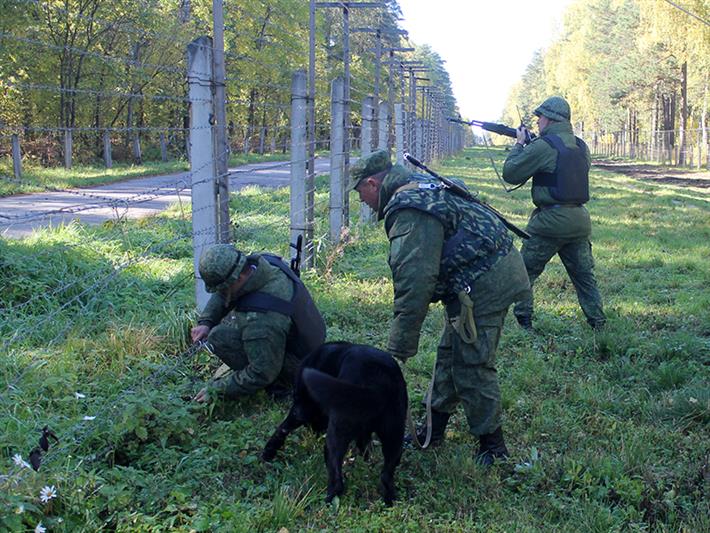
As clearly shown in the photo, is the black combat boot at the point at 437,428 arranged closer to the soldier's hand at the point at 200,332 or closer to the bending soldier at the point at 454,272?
the bending soldier at the point at 454,272

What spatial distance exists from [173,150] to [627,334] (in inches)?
1160

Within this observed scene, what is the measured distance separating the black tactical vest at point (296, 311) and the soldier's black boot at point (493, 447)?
1153mm

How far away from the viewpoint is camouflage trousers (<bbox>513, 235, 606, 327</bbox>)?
6148 millimetres

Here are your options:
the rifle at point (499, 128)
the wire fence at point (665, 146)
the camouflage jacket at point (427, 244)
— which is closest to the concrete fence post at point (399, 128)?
the rifle at point (499, 128)

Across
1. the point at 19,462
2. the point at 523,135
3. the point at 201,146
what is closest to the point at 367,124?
the point at 523,135

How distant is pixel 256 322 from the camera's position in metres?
4.13

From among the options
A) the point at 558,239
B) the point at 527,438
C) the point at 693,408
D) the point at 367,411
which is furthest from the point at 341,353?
the point at 558,239

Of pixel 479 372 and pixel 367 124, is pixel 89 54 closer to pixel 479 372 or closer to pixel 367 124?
pixel 479 372

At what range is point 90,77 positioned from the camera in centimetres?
2378

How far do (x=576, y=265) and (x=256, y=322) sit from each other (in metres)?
3.33

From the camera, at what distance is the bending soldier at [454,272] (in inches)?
137

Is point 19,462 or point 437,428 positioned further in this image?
point 437,428

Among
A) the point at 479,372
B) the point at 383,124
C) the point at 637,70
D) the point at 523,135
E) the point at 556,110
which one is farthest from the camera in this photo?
the point at 637,70

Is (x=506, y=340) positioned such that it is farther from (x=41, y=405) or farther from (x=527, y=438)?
(x=41, y=405)
